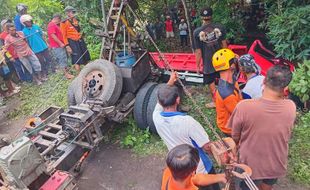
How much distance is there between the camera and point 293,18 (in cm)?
564

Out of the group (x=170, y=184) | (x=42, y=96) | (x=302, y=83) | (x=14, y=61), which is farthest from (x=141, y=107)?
(x=14, y=61)

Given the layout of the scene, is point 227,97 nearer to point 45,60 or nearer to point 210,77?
point 210,77

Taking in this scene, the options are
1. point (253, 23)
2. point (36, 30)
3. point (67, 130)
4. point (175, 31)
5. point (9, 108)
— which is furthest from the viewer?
point (175, 31)

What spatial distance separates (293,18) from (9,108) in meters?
6.93

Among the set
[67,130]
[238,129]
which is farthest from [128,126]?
[238,129]

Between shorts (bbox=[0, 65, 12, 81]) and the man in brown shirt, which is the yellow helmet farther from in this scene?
shorts (bbox=[0, 65, 12, 81])

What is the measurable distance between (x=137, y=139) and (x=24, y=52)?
4783 millimetres

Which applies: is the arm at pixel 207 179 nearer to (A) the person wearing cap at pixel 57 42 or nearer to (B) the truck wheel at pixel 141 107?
(B) the truck wheel at pixel 141 107

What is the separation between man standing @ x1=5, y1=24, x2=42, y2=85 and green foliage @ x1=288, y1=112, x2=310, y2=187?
22.5 ft

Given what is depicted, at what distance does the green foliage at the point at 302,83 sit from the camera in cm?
497

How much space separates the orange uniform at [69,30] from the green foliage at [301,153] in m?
5.89

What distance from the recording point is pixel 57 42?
843cm

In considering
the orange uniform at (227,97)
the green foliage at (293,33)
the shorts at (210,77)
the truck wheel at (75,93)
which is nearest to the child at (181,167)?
the orange uniform at (227,97)

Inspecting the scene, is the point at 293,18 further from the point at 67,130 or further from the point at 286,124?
the point at 67,130
